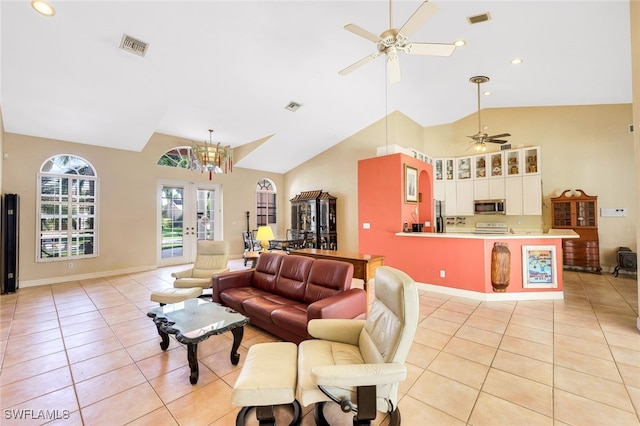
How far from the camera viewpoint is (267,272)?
3828mm

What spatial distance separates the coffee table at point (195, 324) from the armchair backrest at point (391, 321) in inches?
48.7

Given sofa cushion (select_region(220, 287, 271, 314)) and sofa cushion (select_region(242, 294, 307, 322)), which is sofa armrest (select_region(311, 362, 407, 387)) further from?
sofa cushion (select_region(220, 287, 271, 314))

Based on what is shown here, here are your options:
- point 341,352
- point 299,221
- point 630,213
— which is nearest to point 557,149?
point 630,213

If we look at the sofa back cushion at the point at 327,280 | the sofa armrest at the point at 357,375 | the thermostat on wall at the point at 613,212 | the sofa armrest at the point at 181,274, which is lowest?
the sofa armrest at the point at 181,274

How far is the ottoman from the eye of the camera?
1525mm

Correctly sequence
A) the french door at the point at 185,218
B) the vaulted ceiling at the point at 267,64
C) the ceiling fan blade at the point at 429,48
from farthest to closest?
the french door at the point at 185,218 < the vaulted ceiling at the point at 267,64 < the ceiling fan blade at the point at 429,48

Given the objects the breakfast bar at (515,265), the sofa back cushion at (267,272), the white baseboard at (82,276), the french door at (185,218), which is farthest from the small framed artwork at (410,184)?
the white baseboard at (82,276)

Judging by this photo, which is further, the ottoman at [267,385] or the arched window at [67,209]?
the arched window at [67,209]

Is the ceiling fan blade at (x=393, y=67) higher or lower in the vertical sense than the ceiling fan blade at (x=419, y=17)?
lower

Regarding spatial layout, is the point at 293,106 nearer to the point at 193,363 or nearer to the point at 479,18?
the point at 479,18

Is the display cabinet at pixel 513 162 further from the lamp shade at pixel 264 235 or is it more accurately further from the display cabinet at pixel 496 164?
the lamp shade at pixel 264 235

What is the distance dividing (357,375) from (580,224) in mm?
7386

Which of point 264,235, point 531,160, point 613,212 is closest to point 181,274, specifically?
point 264,235

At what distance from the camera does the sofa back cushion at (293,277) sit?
3.30 m
